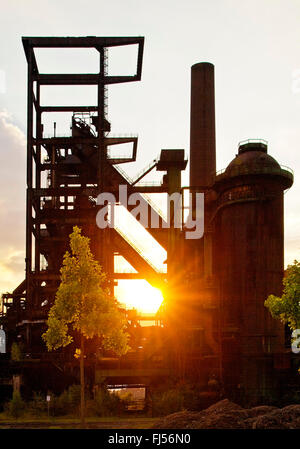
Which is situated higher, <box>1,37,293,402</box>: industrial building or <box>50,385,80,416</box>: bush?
<box>1,37,293,402</box>: industrial building

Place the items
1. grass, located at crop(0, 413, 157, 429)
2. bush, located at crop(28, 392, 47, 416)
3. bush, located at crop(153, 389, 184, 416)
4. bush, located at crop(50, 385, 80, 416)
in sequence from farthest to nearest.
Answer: bush, located at crop(50, 385, 80, 416) < bush, located at crop(28, 392, 47, 416) < bush, located at crop(153, 389, 184, 416) < grass, located at crop(0, 413, 157, 429)

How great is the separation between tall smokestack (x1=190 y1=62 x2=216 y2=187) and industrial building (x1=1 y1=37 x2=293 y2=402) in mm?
117

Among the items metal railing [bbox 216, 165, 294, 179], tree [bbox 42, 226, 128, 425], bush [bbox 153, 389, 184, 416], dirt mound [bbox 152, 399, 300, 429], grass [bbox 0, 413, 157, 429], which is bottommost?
grass [bbox 0, 413, 157, 429]

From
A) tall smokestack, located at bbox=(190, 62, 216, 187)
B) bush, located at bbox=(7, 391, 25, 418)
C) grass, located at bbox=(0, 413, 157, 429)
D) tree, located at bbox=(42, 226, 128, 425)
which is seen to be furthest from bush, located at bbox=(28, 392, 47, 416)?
tall smokestack, located at bbox=(190, 62, 216, 187)

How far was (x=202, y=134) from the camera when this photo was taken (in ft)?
202

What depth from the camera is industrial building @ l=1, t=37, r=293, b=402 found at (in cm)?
4125

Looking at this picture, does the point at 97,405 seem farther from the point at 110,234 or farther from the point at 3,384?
the point at 110,234

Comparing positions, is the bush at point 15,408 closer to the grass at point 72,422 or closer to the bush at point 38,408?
the grass at point 72,422

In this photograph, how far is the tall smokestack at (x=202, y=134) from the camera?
200ft

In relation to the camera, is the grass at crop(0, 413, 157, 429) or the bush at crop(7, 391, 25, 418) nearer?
the grass at crop(0, 413, 157, 429)

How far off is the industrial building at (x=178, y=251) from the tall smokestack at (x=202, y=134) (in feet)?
0.38

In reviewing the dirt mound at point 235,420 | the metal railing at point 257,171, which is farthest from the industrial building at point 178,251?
the dirt mound at point 235,420

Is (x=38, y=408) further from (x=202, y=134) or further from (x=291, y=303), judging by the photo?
(x=202, y=134)

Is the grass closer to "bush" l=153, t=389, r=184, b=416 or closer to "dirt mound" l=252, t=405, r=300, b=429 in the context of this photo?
"bush" l=153, t=389, r=184, b=416
